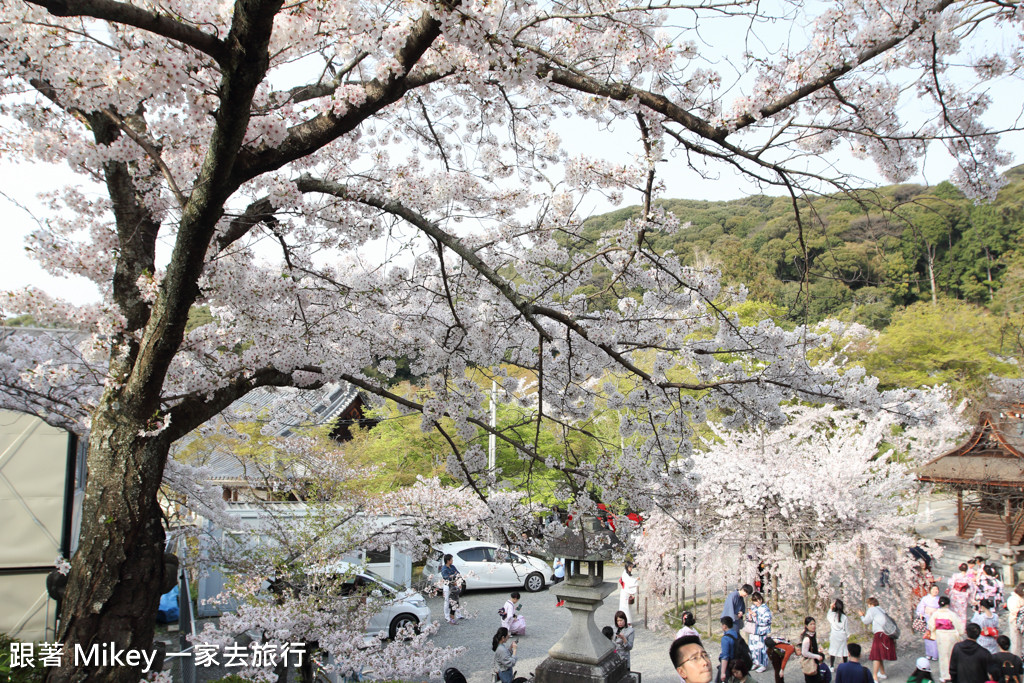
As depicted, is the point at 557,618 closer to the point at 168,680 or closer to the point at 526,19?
the point at 168,680

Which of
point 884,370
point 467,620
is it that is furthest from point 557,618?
point 884,370

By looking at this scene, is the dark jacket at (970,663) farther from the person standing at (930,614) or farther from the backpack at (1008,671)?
the person standing at (930,614)

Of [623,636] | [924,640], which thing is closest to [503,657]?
[623,636]

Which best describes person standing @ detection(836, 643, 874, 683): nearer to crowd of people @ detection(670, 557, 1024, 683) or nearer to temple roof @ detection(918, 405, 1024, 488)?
crowd of people @ detection(670, 557, 1024, 683)

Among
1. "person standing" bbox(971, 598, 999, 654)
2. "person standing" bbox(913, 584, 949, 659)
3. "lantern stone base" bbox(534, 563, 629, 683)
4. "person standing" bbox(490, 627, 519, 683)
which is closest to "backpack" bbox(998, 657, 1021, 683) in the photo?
"person standing" bbox(971, 598, 999, 654)

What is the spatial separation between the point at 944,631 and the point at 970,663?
6.77ft

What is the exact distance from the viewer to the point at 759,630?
8773 mm

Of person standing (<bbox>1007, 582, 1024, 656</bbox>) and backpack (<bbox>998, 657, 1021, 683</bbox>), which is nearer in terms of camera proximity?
backpack (<bbox>998, 657, 1021, 683</bbox>)

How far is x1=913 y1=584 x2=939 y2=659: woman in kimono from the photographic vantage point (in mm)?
8445

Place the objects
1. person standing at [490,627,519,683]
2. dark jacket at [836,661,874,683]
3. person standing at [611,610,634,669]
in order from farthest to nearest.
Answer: person standing at [611,610,634,669]
person standing at [490,627,519,683]
dark jacket at [836,661,874,683]

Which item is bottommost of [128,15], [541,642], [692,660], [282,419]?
[541,642]

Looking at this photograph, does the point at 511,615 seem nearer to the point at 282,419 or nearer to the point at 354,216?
the point at 282,419

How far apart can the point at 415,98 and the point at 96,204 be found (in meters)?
2.27

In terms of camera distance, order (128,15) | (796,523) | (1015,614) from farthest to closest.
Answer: (796,523) < (1015,614) < (128,15)
